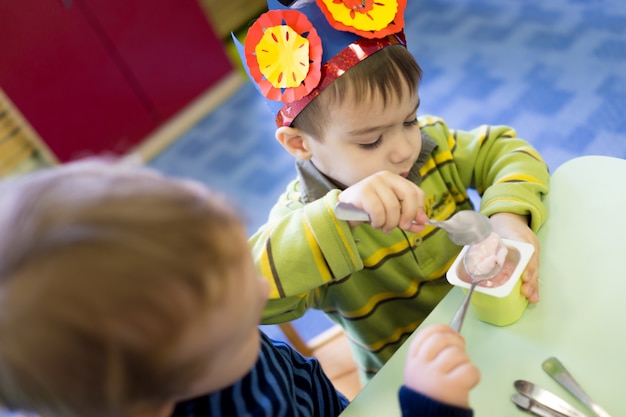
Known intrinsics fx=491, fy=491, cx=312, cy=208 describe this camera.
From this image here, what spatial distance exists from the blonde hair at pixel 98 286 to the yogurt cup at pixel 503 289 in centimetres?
31

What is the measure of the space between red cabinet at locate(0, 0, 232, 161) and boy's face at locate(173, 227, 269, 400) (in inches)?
82.7

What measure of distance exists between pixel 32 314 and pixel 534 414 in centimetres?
45

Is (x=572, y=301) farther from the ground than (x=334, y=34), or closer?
closer

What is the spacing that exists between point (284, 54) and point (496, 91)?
148cm

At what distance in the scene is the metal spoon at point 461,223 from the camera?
0.60m

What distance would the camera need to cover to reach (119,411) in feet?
1.20

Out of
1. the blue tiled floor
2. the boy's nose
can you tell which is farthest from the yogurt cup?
the blue tiled floor

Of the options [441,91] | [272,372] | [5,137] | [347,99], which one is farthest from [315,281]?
[5,137]

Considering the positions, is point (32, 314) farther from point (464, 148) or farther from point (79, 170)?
point (464, 148)

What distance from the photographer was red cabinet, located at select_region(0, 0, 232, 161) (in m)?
2.08

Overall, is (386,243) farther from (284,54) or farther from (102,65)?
(102,65)

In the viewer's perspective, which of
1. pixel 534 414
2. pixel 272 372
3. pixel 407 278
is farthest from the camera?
pixel 407 278

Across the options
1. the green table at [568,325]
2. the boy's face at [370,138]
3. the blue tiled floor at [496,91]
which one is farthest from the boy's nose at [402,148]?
the blue tiled floor at [496,91]

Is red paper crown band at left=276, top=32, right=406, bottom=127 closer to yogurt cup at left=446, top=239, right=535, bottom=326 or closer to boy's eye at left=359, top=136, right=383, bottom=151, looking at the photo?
boy's eye at left=359, top=136, right=383, bottom=151
